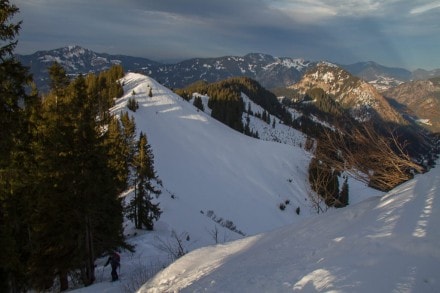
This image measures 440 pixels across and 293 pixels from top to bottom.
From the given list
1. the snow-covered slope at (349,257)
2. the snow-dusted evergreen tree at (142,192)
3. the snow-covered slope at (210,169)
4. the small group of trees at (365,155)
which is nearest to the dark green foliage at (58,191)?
the snow-covered slope at (349,257)

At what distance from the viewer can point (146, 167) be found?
34.1 m

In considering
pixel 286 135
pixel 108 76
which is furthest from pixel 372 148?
pixel 286 135

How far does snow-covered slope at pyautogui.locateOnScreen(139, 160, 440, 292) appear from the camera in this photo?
484 cm

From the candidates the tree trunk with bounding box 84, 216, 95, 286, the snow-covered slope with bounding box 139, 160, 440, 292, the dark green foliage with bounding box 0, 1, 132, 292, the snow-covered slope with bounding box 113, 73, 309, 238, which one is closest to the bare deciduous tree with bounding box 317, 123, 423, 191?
the snow-covered slope with bounding box 139, 160, 440, 292

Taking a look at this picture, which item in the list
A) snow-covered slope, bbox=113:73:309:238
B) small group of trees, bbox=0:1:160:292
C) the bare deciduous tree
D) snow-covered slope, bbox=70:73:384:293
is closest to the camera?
the bare deciduous tree

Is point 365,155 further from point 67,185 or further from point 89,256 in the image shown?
point 89,256

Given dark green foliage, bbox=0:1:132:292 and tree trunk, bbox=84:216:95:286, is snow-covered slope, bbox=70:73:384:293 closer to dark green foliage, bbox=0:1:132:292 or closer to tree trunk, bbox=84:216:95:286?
tree trunk, bbox=84:216:95:286

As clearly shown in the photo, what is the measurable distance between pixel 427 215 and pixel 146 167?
97.6 ft

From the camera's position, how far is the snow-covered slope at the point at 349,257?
4.84 meters

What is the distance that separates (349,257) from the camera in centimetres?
566

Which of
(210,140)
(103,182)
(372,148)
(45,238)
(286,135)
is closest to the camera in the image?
(372,148)

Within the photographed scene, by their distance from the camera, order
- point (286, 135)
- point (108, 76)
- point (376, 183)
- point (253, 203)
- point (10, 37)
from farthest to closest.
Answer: point (286, 135), point (108, 76), point (253, 203), point (10, 37), point (376, 183)

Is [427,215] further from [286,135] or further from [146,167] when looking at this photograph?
[286,135]

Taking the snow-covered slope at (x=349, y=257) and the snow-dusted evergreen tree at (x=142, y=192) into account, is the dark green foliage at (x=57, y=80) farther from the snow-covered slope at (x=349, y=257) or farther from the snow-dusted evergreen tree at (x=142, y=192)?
the snow-dusted evergreen tree at (x=142, y=192)
